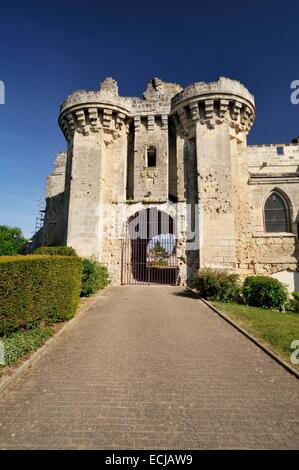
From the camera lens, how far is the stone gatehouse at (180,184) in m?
13.9

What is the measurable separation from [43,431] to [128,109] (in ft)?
53.6

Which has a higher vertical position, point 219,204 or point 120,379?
point 219,204

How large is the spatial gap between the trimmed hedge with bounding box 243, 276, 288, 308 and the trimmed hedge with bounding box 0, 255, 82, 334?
6.63m

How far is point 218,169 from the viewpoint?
13930 mm

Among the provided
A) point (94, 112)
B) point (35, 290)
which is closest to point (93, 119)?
point (94, 112)

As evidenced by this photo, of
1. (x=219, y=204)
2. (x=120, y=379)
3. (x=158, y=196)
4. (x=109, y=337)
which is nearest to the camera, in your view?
(x=120, y=379)

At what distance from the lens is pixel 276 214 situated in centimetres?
1568

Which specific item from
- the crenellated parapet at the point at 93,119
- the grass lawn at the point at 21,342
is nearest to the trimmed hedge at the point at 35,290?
the grass lawn at the point at 21,342

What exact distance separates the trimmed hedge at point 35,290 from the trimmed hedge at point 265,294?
663 centimetres

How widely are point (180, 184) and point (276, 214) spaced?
5955 mm

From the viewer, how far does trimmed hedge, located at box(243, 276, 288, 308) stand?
1013cm

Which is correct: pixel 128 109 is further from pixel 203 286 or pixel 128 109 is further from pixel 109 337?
pixel 109 337

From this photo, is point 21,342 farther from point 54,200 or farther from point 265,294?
point 54,200

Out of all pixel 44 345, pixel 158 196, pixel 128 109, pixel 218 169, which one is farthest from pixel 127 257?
pixel 44 345
